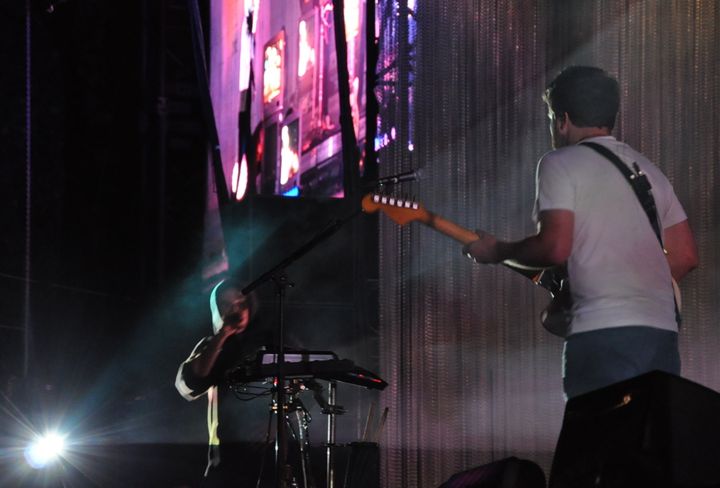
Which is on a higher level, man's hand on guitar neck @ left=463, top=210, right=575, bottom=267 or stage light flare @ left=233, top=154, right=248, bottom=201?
stage light flare @ left=233, top=154, right=248, bottom=201

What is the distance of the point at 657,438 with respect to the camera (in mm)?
2523

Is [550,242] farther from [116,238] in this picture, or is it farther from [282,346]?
[116,238]

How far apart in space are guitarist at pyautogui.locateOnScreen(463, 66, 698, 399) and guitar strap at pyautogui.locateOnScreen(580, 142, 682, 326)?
0.04ft

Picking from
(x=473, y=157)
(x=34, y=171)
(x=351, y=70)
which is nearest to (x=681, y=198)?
(x=473, y=157)

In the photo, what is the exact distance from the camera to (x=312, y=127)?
6055 millimetres

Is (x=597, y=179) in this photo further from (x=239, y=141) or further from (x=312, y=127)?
(x=239, y=141)

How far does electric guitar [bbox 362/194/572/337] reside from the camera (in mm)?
3342

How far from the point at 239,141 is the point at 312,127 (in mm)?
889

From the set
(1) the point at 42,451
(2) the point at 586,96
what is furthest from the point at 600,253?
(1) the point at 42,451

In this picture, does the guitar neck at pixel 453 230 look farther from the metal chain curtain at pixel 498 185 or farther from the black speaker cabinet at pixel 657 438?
the metal chain curtain at pixel 498 185

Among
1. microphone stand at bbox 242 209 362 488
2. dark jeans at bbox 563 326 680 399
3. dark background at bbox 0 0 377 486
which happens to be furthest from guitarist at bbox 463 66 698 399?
dark background at bbox 0 0 377 486

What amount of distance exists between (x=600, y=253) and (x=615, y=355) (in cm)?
31

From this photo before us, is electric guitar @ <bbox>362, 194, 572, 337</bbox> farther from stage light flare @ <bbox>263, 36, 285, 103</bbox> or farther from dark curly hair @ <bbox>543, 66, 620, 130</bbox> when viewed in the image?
stage light flare @ <bbox>263, 36, 285, 103</bbox>

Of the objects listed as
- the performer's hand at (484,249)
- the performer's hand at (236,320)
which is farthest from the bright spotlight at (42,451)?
the performer's hand at (484,249)
